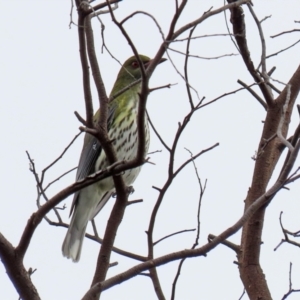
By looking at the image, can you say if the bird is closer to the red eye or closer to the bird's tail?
the bird's tail

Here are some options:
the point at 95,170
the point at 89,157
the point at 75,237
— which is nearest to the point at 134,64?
the point at 89,157

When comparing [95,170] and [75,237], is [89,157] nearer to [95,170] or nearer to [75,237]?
[95,170]

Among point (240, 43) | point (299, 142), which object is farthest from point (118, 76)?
point (299, 142)

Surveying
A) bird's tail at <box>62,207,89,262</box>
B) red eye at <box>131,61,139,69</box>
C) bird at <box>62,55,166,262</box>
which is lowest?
bird's tail at <box>62,207,89,262</box>

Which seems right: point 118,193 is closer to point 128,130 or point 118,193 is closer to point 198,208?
point 198,208

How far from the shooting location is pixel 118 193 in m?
3.94

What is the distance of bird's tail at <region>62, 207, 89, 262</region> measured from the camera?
6012mm

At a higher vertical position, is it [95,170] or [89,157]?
[89,157]

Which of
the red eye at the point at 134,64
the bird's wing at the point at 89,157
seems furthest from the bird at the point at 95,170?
the red eye at the point at 134,64

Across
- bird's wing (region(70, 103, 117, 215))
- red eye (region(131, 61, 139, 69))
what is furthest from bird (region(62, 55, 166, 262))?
red eye (region(131, 61, 139, 69))

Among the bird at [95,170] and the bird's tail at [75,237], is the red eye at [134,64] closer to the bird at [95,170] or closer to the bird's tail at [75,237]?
the bird at [95,170]

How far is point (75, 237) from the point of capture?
610 centimetres

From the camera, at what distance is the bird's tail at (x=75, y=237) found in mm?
6012

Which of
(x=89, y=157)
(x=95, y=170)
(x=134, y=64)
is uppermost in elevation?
(x=134, y=64)
